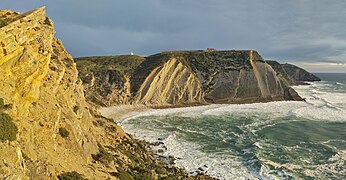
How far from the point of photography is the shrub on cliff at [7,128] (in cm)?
1067

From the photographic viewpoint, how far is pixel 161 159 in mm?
28844

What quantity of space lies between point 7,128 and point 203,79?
6993 cm

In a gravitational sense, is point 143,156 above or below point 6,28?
below

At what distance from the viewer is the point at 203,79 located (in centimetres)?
7938

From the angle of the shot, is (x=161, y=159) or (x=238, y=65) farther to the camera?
(x=238, y=65)

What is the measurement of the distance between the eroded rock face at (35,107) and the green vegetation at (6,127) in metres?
0.30

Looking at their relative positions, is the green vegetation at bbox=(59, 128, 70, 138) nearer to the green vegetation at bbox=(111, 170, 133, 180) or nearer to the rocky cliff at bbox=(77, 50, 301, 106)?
the green vegetation at bbox=(111, 170, 133, 180)

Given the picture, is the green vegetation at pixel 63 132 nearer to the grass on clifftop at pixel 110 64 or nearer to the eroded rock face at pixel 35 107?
the eroded rock face at pixel 35 107

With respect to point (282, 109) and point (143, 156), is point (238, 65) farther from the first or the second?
point (143, 156)

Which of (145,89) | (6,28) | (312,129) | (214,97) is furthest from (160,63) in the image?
(6,28)

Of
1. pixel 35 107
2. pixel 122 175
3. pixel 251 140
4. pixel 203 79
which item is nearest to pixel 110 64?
pixel 203 79

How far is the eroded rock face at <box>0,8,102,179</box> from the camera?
38.4 ft

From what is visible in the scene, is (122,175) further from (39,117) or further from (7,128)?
(7,128)

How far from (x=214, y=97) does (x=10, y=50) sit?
65.3 metres
